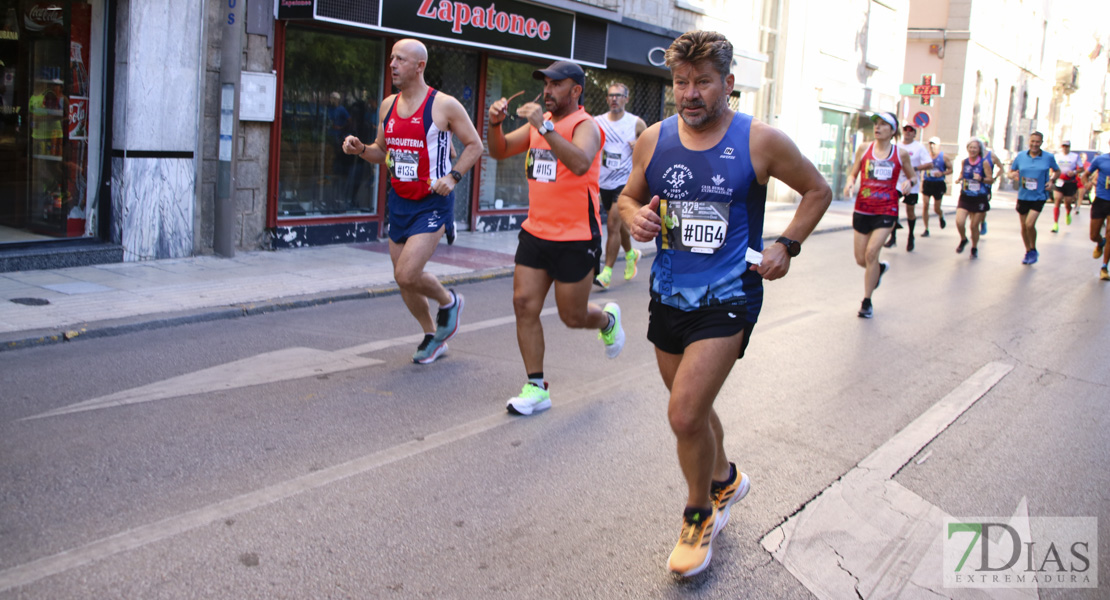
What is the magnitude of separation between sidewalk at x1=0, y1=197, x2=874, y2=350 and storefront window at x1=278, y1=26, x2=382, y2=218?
71 centimetres

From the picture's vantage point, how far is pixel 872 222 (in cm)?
965

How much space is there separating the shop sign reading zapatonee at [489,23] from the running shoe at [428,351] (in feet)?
20.2

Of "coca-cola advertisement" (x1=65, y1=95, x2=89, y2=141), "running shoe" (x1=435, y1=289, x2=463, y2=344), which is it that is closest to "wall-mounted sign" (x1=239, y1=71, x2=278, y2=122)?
"coca-cola advertisement" (x1=65, y1=95, x2=89, y2=141)

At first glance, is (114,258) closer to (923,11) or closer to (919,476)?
(919,476)

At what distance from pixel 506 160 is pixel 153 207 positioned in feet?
20.7

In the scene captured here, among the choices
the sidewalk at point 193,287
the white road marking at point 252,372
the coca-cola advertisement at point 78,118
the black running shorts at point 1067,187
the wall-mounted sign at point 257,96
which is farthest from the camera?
the black running shorts at point 1067,187

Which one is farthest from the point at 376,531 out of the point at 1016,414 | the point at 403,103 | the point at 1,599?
the point at 1016,414

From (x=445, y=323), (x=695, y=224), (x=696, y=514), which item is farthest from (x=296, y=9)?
(x=696, y=514)

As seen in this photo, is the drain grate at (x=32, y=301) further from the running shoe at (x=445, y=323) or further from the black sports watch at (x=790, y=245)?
the black sports watch at (x=790, y=245)

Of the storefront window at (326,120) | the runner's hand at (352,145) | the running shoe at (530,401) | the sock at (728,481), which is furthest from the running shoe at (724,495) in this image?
the storefront window at (326,120)

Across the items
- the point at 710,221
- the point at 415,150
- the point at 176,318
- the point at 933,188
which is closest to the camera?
the point at 710,221

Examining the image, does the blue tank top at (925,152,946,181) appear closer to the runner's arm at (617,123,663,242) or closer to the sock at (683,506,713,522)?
the runner's arm at (617,123,663,242)

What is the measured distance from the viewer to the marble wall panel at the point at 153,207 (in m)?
9.78

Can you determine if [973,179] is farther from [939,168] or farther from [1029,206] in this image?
[939,168]
